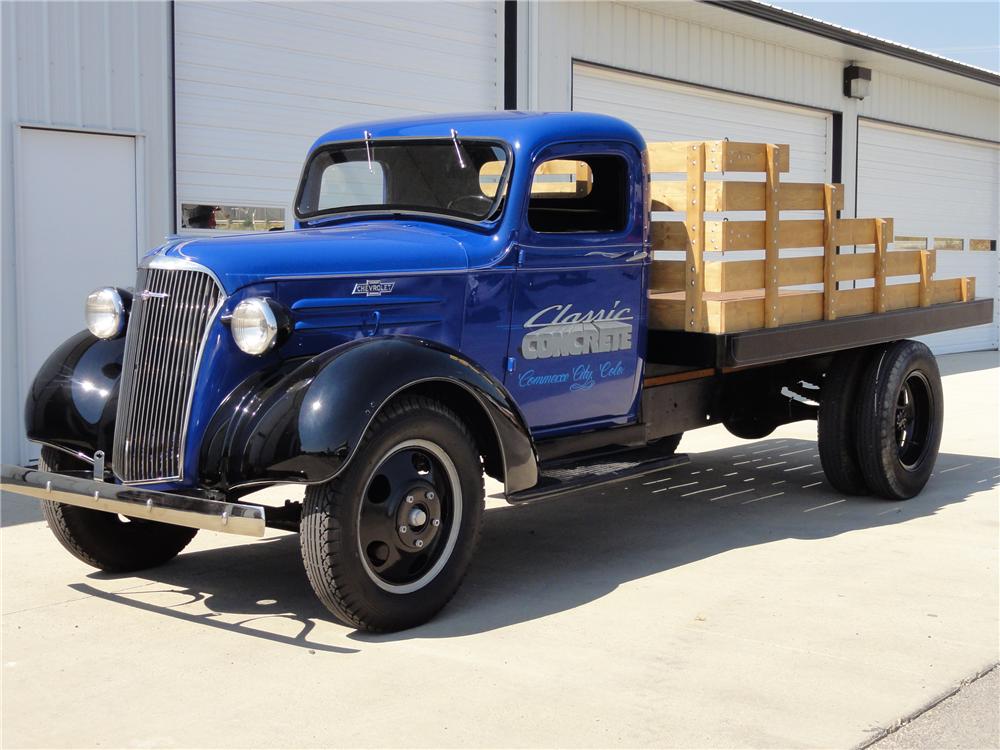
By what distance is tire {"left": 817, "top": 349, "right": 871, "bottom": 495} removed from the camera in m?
7.22

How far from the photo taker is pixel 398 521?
15.3 feet

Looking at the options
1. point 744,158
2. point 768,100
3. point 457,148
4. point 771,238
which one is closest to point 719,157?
point 744,158

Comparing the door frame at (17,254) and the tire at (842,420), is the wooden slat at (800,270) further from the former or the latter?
the door frame at (17,254)

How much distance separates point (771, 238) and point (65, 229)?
4.86 m

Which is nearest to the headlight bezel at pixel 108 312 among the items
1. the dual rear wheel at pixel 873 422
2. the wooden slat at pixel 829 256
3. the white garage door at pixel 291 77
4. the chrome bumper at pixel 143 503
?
the chrome bumper at pixel 143 503

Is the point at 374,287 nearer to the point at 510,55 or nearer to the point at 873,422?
the point at 873,422

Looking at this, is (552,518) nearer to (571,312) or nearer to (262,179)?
→ (571,312)

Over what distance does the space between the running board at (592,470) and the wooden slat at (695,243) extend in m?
0.70

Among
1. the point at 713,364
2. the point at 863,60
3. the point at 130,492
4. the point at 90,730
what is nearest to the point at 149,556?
the point at 130,492

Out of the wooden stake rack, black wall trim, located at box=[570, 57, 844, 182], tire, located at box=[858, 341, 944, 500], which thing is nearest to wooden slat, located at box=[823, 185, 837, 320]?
the wooden stake rack

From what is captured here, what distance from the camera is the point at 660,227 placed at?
6.29m

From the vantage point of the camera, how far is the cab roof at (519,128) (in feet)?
18.6

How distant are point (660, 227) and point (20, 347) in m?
4.47

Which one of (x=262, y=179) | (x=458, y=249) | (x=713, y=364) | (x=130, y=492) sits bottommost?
(x=130, y=492)
